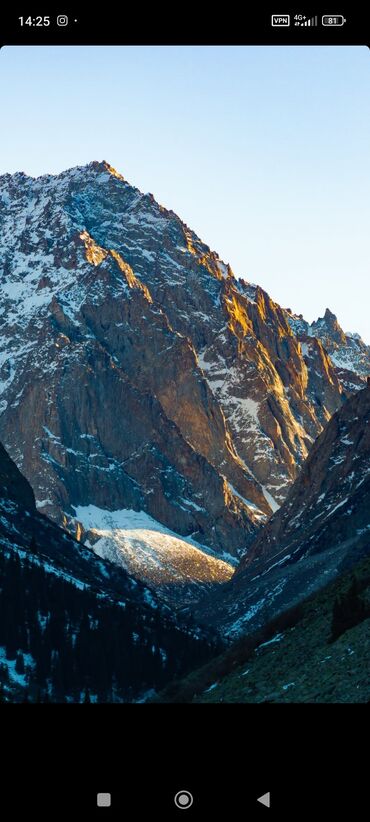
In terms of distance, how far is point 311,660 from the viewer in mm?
58438
